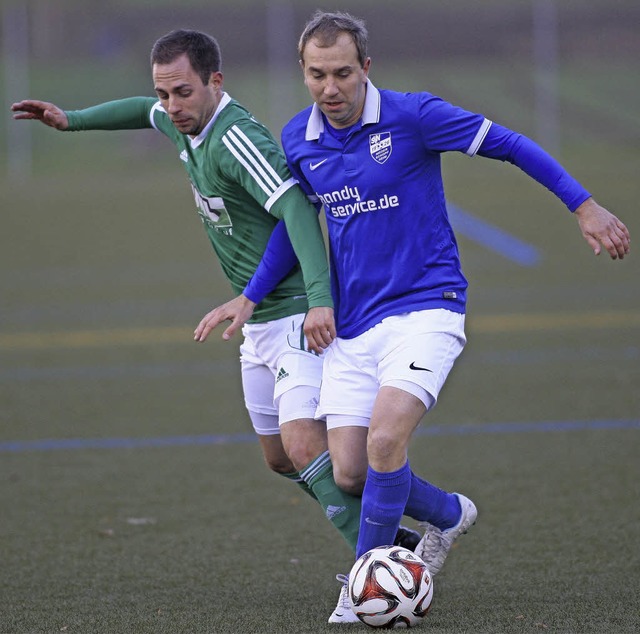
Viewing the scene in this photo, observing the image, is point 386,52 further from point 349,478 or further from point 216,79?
point 349,478

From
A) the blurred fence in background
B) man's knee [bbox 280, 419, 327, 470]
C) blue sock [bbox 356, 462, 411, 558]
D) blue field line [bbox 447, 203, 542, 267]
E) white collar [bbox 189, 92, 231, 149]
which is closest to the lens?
blue sock [bbox 356, 462, 411, 558]

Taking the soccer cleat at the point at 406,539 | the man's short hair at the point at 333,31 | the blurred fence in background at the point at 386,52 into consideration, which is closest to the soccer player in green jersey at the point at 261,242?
the soccer cleat at the point at 406,539

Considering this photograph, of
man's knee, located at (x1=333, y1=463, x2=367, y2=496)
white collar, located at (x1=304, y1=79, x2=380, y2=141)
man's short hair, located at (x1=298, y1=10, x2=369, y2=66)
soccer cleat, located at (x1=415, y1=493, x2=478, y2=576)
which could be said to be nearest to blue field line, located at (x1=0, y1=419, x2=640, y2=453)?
soccer cleat, located at (x1=415, y1=493, x2=478, y2=576)

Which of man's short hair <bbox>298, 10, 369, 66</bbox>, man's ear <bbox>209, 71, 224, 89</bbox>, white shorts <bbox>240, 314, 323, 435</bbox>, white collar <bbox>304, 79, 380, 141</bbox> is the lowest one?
white shorts <bbox>240, 314, 323, 435</bbox>

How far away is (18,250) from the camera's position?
19641mm

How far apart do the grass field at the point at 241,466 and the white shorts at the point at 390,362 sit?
2.51 ft

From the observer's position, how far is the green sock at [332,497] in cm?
443

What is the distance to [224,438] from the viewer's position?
798 centimetres

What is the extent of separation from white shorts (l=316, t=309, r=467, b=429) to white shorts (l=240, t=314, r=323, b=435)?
5.0 inches

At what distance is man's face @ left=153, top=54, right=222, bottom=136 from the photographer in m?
4.55

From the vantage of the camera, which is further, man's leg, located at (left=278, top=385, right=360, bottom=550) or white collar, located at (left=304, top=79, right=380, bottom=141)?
man's leg, located at (left=278, top=385, right=360, bottom=550)

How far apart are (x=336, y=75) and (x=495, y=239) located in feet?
51.6

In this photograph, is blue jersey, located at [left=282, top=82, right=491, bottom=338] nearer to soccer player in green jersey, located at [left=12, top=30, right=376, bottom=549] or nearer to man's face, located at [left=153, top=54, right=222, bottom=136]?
soccer player in green jersey, located at [left=12, top=30, right=376, bottom=549]

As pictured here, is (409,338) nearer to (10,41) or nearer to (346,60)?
(346,60)
